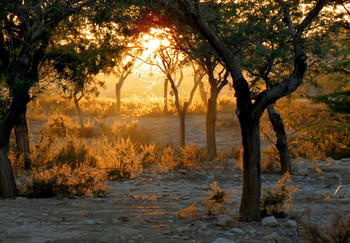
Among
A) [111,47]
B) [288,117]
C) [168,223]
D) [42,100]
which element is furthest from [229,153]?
[42,100]

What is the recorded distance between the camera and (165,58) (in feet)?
53.4

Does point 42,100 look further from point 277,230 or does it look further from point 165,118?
point 277,230

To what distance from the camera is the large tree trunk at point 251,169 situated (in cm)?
659

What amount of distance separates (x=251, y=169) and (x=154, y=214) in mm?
1936

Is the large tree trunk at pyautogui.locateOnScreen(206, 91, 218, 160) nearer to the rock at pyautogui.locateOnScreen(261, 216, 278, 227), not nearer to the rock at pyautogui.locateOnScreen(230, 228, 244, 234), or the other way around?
the rock at pyautogui.locateOnScreen(261, 216, 278, 227)

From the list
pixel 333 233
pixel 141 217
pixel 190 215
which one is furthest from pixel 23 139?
pixel 333 233

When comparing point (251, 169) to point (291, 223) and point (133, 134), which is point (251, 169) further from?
point (133, 134)

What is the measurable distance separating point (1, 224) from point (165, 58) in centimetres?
1096

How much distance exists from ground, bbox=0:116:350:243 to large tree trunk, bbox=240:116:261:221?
21 centimetres

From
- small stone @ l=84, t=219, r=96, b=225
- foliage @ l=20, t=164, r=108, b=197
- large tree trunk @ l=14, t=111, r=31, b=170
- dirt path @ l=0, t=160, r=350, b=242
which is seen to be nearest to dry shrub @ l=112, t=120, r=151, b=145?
large tree trunk @ l=14, t=111, r=31, b=170

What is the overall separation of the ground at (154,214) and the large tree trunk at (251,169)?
0.21 metres

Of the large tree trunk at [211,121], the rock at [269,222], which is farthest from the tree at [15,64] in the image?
the large tree trunk at [211,121]

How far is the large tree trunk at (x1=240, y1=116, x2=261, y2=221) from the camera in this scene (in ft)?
21.6

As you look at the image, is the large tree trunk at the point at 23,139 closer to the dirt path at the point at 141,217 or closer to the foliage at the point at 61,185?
the dirt path at the point at 141,217
